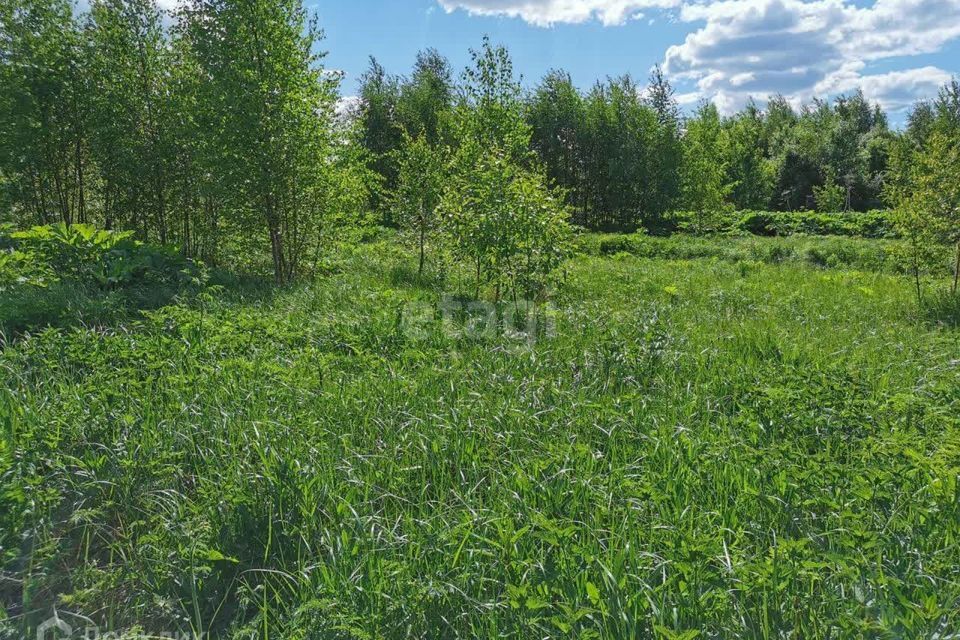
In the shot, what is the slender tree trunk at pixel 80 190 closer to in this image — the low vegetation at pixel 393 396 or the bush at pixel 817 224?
the low vegetation at pixel 393 396

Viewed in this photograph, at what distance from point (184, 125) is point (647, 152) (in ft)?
81.6

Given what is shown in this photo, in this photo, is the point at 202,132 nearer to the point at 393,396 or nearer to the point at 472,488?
the point at 393,396

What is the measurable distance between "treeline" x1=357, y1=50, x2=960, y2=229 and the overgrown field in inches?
844

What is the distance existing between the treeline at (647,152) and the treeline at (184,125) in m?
15.0

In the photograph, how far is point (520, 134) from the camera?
1202 cm

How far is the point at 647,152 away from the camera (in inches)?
1193

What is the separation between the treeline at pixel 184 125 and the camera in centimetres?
901

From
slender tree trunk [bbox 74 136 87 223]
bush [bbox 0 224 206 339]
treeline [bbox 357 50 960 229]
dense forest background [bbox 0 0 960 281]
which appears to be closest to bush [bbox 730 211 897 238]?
treeline [bbox 357 50 960 229]

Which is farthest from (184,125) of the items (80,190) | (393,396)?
(393,396)

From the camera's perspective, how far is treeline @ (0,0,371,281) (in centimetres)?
901

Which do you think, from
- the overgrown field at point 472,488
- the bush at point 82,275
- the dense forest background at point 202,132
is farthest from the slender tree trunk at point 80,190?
the overgrown field at point 472,488

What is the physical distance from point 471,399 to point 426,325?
2187 millimetres

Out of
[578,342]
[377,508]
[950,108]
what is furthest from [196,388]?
[950,108]

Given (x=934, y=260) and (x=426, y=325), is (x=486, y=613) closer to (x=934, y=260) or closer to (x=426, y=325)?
(x=426, y=325)
